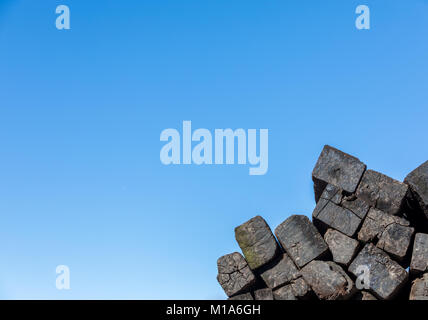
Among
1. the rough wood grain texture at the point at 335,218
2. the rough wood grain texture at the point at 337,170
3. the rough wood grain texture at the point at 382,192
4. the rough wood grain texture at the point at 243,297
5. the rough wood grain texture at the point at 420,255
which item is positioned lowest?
the rough wood grain texture at the point at 243,297

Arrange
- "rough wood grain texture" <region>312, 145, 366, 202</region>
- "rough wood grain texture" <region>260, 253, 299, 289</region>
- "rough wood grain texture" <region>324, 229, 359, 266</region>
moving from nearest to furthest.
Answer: "rough wood grain texture" <region>324, 229, 359, 266</region>
"rough wood grain texture" <region>260, 253, 299, 289</region>
"rough wood grain texture" <region>312, 145, 366, 202</region>

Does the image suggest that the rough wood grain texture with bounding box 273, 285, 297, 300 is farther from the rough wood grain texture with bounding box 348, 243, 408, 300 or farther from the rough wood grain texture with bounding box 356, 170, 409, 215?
the rough wood grain texture with bounding box 356, 170, 409, 215

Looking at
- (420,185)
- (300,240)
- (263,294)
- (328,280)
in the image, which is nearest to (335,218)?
(300,240)

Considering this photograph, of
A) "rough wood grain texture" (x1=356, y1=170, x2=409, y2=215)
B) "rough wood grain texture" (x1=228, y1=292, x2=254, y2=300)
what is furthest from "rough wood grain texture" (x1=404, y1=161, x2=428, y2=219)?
"rough wood grain texture" (x1=228, y1=292, x2=254, y2=300)

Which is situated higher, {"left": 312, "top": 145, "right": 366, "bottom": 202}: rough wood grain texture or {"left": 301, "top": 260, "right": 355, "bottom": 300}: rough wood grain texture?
{"left": 312, "top": 145, "right": 366, "bottom": 202}: rough wood grain texture

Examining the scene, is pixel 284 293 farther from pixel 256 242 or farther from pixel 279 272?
pixel 256 242

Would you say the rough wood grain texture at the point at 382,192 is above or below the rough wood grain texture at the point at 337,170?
below

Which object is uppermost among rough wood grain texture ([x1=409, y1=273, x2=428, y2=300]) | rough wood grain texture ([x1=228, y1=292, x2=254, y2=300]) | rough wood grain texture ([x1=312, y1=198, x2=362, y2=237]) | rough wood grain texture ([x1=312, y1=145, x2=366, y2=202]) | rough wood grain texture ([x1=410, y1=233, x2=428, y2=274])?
rough wood grain texture ([x1=312, y1=145, x2=366, y2=202])

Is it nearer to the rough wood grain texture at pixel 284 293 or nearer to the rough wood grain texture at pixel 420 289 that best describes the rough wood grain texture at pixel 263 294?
the rough wood grain texture at pixel 284 293

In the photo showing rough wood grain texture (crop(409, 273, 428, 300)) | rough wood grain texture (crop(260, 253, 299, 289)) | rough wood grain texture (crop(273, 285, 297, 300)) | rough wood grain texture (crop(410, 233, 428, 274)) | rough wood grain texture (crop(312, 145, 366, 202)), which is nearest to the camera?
rough wood grain texture (crop(409, 273, 428, 300))

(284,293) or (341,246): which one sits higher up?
(341,246)

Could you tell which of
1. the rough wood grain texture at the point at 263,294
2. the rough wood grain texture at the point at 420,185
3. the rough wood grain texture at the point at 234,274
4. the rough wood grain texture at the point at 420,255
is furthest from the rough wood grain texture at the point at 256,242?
the rough wood grain texture at the point at 420,185
